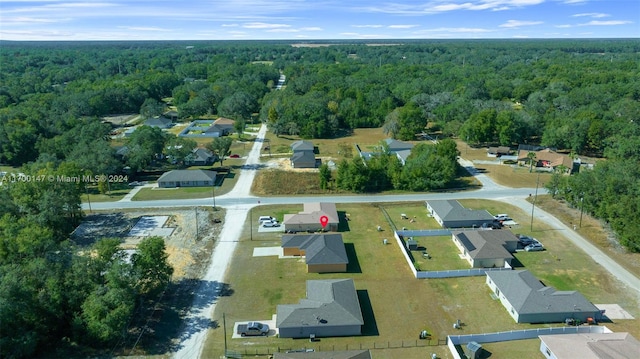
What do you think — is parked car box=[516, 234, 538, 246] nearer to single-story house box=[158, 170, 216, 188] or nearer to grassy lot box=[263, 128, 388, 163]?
grassy lot box=[263, 128, 388, 163]

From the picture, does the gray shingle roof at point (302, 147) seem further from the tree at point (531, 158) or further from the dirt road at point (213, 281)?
the tree at point (531, 158)

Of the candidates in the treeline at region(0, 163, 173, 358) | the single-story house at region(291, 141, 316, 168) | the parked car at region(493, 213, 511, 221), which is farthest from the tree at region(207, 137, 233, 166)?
the parked car at region(493, 213, 511, 221)

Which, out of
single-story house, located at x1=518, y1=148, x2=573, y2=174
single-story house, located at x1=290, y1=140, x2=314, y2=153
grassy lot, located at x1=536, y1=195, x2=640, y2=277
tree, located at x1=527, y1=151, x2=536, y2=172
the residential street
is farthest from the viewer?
single-story house, located at x1=290, y1=140, x2=314, y2=153

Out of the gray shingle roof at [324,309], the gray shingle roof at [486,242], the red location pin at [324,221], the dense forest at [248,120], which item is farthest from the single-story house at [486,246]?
the red location pin at [324,221]

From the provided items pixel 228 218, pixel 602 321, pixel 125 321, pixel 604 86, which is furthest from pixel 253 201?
pixel 604 86

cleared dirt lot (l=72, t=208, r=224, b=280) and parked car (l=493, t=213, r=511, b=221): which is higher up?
parked car (l=493, t=213, r=511, b=221)

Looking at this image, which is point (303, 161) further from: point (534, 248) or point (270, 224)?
point (534, 248)
